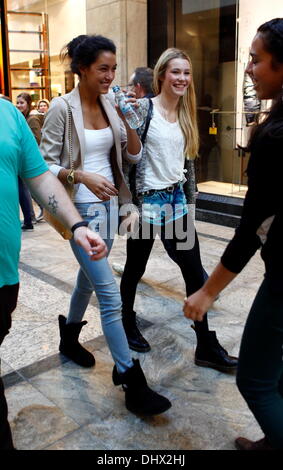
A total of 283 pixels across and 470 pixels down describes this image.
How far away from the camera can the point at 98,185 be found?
2.53 metres

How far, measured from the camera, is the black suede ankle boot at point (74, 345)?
3.06m

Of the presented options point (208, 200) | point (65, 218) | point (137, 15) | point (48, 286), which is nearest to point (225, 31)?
point (137, 15)

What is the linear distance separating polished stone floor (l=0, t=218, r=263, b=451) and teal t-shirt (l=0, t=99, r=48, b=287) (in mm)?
1034

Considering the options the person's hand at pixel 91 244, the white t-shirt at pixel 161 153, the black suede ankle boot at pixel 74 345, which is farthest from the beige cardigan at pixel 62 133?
the black suede ankle boot at pixel 74 345

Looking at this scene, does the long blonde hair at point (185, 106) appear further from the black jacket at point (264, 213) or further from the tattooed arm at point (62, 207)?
the black jacket at point (264, 213)

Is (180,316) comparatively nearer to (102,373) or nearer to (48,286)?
(102,373)

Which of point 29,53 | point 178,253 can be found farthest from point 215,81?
point 178,253

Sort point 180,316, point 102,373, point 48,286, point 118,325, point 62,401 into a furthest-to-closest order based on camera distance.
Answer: point 48,286, point 180,316, point 102,373, point 62,401, point 118,325

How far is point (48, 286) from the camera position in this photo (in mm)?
4547

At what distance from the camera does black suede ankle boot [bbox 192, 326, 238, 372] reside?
2.99m

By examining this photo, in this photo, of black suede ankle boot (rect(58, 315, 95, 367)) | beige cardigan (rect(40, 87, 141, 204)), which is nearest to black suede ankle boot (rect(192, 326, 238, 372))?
black suede ankle boot (rect(58, 315, 95, 367))

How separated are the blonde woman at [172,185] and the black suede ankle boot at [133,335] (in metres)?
0.38

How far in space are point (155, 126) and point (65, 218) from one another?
4.06ft

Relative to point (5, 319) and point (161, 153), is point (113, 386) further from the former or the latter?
point (161, 153)
